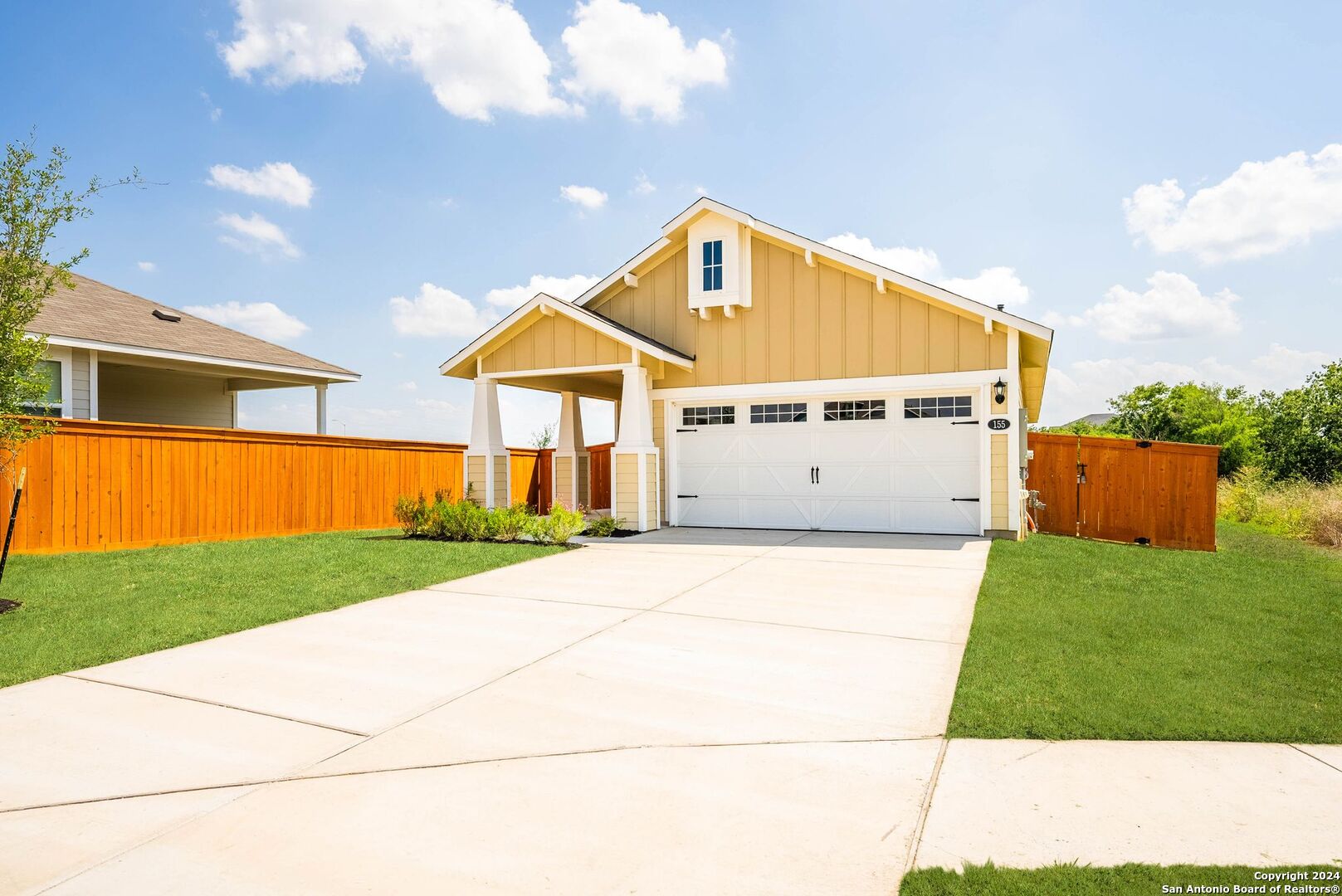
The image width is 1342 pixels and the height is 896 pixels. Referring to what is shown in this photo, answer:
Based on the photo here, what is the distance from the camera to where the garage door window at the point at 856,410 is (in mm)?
12820

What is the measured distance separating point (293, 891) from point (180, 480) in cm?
1065

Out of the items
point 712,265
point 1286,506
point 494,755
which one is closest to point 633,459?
point 712,265

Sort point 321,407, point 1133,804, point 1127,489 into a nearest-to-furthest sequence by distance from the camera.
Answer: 1. point 1133,804
2. point 1127,489
3. point 321,407


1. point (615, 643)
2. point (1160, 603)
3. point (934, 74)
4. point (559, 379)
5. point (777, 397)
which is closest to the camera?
point (615, 643)

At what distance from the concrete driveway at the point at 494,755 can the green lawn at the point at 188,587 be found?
20.8 inches

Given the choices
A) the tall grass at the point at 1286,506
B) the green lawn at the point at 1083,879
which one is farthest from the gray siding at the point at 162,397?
the tall grass at the point at 1286,506

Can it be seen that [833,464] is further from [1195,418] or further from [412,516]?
[1195,418]

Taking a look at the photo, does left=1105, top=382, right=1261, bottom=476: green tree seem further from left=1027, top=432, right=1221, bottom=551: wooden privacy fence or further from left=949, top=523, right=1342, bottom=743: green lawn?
left=949, top=523, right=1342, bottom=743: green lawn

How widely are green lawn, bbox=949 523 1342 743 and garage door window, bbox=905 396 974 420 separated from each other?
3244mm

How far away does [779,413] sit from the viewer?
13.5 metres

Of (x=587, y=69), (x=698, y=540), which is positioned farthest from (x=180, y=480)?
(x=587, y=69)

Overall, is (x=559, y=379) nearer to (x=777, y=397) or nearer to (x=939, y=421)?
(x=777, y=397)

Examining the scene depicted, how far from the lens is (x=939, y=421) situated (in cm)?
1239

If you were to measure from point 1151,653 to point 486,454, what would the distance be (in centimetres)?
1103
